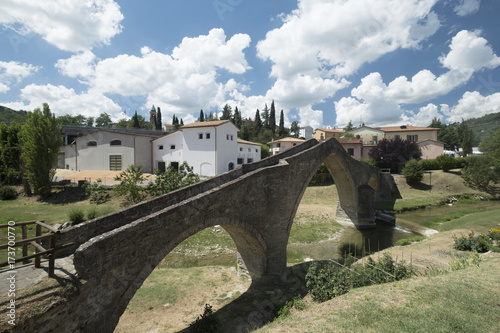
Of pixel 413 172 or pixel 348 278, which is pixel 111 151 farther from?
pixel 413 172

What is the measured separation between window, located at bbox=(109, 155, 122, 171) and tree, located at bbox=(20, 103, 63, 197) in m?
6.53

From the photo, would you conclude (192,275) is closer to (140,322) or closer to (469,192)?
(140,322)

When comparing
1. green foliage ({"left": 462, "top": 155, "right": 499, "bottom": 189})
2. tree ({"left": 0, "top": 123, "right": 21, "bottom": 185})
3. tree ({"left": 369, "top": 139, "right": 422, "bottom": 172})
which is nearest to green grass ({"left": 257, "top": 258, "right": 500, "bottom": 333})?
green foliage ({"left": 462, "top": 155, "right": 499, "bottom": 189})

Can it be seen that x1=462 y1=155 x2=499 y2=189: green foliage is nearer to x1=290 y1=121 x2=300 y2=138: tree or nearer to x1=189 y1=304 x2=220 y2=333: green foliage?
x1=189 y1=304 x2=220 y2=333: green foliage

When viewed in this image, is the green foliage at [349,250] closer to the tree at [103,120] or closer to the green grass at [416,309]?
the green grass at [416,309]

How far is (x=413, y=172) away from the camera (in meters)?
32.4

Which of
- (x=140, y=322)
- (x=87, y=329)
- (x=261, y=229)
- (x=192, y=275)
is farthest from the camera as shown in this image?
(x=192, y=275)

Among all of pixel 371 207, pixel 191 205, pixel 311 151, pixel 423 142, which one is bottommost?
pixel 371 207

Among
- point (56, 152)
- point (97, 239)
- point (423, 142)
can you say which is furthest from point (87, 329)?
point (423, 142)

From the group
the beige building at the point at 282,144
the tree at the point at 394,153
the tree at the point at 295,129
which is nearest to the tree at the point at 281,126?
the tree at the point at 295,129

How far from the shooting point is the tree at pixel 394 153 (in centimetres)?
3709

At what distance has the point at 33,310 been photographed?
468cm

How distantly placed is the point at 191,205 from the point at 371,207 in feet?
64.8

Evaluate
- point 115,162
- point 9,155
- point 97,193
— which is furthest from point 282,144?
point 9,155
